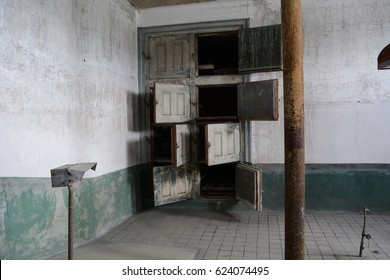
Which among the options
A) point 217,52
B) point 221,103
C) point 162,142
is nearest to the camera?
point 162,142

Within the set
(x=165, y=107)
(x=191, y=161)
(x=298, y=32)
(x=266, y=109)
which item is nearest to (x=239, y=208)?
(x=191, y=161)

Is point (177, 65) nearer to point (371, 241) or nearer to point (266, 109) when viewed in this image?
point (266, 109)

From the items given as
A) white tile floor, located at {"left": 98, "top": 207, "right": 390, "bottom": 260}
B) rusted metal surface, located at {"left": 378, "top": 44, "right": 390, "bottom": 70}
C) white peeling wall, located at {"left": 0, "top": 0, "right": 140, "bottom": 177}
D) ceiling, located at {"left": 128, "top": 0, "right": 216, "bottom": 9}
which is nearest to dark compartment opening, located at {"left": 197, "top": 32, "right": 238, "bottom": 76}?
ceiling, located at {"left": 128, "top": 0, "right": 216, "bottom": 9}

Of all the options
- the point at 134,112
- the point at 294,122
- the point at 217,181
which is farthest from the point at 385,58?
the point at 217,181

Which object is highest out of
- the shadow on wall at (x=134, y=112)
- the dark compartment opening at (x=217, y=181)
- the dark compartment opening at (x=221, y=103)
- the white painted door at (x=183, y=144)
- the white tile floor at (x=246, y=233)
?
the dark compartment opening at (x=221, y=103)

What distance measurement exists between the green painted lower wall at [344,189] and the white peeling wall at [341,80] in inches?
8.9

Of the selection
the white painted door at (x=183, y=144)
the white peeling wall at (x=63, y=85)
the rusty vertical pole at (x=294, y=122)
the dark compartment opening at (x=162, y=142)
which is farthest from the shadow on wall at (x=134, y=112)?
the rusty vertical pole at (x=294, y=122)

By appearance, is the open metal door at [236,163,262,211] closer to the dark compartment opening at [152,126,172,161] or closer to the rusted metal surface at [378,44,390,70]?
the dark compartment opening at [152,126,172,161]

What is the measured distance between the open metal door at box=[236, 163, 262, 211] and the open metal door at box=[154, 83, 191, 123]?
130cm

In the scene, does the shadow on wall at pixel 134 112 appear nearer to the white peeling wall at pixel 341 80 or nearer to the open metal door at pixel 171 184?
the open metal door at pixel 171 184

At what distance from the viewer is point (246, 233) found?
439 centimetres

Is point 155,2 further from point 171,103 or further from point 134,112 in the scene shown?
point 134,112

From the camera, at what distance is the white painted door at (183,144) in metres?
4.97

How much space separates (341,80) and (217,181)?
121 inches
